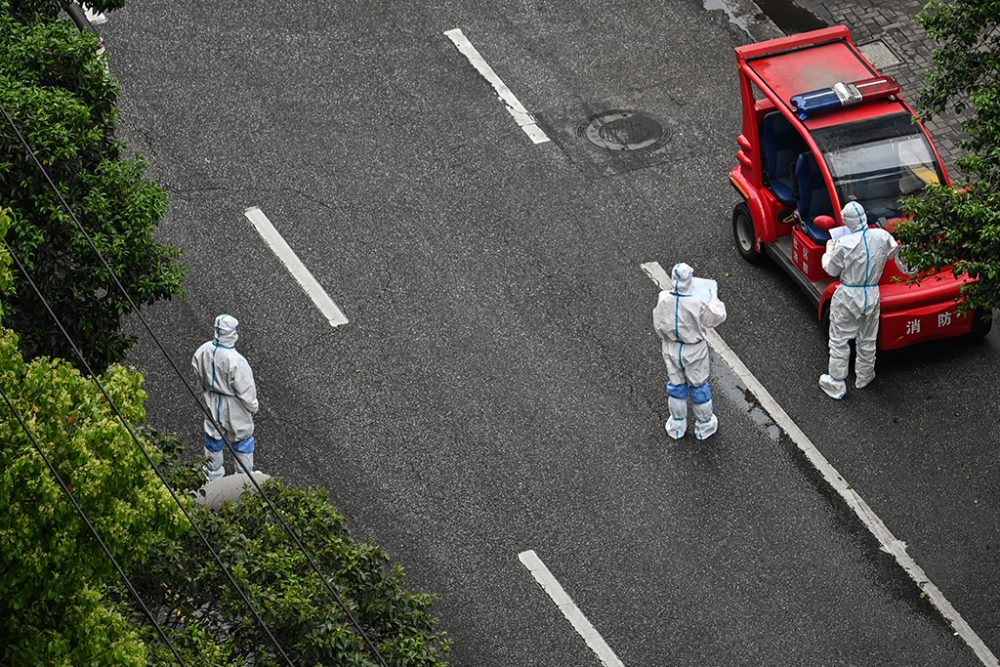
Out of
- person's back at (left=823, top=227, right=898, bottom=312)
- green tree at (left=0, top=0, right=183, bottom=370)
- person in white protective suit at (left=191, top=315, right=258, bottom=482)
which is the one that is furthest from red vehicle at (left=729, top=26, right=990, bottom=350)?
green tree at (left=0, top=0, right=183, bottom=370)

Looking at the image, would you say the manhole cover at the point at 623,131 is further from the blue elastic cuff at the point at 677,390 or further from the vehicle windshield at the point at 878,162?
the blue elastic cuff at the point at 677,390

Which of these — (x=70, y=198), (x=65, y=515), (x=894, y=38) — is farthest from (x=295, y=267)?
(x=65, y=515)

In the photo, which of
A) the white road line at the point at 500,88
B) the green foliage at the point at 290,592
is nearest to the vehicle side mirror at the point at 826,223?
the white road line at the point at 500,88

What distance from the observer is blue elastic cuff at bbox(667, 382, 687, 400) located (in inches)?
582

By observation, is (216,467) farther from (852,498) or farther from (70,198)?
(852,498)

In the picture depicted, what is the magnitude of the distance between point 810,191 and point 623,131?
316cm

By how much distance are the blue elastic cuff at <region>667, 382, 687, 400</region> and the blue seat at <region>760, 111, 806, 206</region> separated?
8.30ft

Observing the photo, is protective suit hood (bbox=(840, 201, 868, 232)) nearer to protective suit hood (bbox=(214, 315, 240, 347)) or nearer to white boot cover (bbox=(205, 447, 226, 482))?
protective suit hood (bbox=(214, 315, 240, 347))

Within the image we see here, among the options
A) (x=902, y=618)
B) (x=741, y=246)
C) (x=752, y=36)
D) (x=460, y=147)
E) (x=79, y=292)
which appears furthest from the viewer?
(x=752, y=36)

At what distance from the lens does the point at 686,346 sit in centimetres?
1453

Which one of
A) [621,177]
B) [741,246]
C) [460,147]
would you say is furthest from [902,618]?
[460,147]

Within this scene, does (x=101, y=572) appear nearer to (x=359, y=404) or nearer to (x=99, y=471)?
(x=99, y=471)

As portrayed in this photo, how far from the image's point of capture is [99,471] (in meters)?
7.74

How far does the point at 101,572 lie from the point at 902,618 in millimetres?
7606
